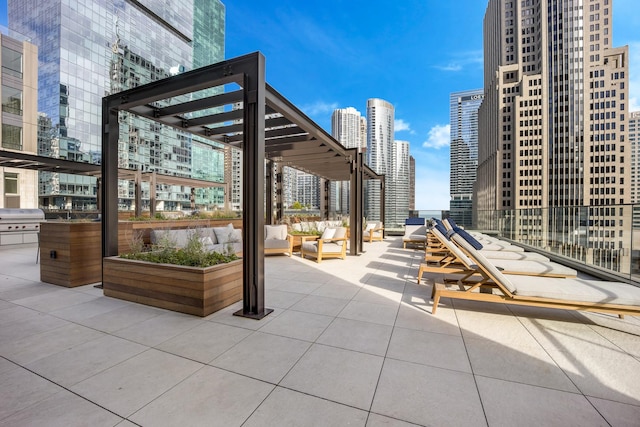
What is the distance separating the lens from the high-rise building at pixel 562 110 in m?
56.2

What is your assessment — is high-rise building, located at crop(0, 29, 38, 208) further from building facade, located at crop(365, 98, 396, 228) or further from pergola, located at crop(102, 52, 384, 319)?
building facade, located at crop(365, 98, 396, 228)

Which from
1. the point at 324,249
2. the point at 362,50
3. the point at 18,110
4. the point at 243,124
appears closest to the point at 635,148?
the point at 362,50

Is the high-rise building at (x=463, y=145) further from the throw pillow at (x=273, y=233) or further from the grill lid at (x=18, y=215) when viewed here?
the grill lid at (x=18, y=215)

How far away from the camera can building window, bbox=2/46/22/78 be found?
1815cm

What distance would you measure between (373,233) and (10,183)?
76.6ft

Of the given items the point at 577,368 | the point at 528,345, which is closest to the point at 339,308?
the point at 528,345

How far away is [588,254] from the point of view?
5.10 m

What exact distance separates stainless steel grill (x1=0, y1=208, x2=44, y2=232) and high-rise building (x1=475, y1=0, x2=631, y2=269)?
63772 mm

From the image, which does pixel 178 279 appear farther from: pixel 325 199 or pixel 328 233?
pixel 325 199

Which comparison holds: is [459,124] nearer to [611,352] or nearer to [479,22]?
[479,22]

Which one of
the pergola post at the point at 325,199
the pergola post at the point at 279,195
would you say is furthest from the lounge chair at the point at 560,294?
the pergola post at the point at 325,199

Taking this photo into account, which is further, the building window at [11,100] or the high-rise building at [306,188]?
the high-rise building at [306,188]

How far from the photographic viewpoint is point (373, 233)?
1092cm

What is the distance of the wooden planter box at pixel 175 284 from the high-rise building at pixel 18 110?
68.9 ft
